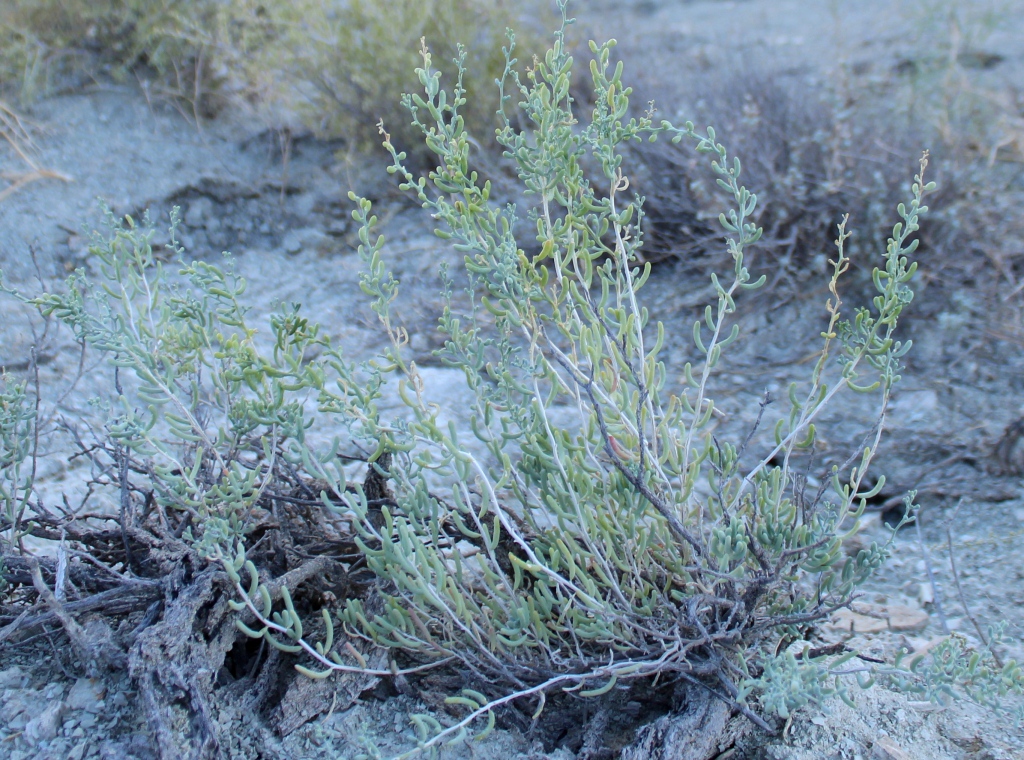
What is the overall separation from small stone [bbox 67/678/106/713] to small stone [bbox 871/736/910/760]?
1261 millimetres

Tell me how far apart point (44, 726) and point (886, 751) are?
1.34 m

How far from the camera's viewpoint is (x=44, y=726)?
138cm

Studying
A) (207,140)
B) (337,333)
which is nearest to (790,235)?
(337,333)

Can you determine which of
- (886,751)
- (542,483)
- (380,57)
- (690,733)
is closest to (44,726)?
(542,483)

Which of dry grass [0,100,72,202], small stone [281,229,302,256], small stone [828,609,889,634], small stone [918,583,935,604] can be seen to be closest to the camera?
small stone [828,609,889,634]

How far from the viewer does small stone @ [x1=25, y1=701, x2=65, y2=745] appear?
4.48 ft

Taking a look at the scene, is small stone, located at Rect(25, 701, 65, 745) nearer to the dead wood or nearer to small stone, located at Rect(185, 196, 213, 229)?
the dead wood

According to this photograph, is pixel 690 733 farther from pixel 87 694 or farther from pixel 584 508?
pixel 87 694

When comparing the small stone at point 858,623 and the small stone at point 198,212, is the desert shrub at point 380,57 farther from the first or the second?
the small stone at point 858,623

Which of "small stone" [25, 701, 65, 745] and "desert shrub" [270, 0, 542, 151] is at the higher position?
"desert shrub" [270, 0, 542, 151]

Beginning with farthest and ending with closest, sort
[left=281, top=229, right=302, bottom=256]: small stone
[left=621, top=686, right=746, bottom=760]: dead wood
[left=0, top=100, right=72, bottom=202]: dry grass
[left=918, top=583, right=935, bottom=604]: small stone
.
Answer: [left=281, top=229, right=302, bottom=256]: small stone, [left=0, top=100, right=72, bottom=202]: dry grass, [left=918, top=583, right=935, bottom=604]: small stone, [left=621, top=686, right=746, bottom=760]: dead wood

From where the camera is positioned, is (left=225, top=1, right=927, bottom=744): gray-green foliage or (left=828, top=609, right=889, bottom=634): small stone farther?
(left=828, top=609, right=889, bottom=634): small stone

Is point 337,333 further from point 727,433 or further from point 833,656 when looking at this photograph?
point 833,656

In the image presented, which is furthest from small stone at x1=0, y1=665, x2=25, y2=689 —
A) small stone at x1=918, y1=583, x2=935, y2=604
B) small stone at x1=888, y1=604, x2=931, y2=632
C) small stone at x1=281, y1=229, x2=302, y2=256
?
small stone at x1=281, y1=229, x2=302, y2=256
